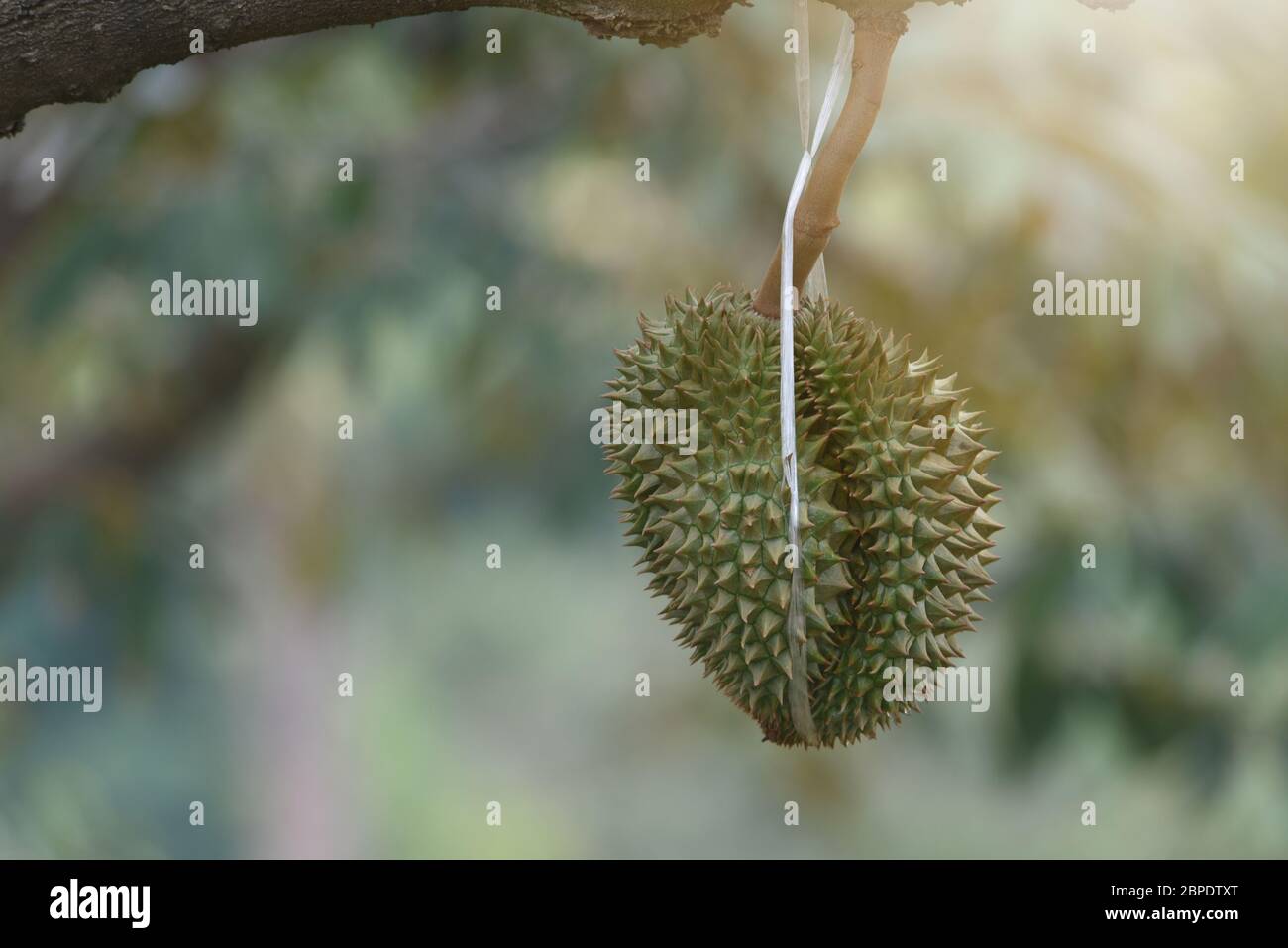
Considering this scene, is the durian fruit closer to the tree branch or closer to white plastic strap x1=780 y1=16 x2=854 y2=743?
white plastic strap x1=780 y1=16 x2=854 y2=743

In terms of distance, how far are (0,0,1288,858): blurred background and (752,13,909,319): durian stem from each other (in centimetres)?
157

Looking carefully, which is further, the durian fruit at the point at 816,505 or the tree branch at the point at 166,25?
the durian fruit at the point at 816,505

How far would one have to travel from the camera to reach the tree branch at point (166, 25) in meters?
0.90

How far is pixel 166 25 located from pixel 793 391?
55 cm

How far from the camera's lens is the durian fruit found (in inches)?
41.9

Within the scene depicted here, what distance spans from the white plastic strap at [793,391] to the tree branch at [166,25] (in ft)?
0.32

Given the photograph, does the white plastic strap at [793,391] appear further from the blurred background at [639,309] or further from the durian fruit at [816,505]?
the blurred background at [639,309]

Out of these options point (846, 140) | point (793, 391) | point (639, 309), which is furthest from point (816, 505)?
point (639, 309)

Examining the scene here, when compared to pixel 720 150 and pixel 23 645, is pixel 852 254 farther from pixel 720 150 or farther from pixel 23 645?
pixel 23 645

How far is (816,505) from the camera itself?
1083 mm

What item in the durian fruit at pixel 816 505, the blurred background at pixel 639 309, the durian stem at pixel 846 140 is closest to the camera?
the durian stem at pixel 846 140

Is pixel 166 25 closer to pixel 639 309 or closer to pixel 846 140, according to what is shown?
pixel 846 140

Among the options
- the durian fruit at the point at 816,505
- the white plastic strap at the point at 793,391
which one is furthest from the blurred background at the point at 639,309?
the white plastic strap at the point at 793,391

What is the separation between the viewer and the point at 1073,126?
8.36 ft
